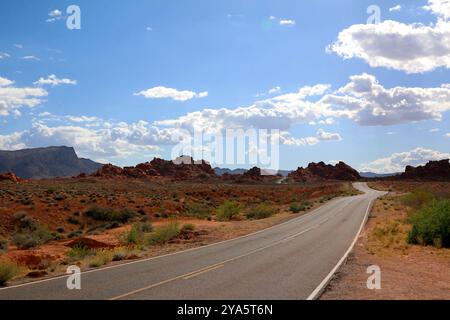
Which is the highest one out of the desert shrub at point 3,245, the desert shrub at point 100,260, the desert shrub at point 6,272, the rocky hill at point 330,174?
the rocky hill at point 330,174

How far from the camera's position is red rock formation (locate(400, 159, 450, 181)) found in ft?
533

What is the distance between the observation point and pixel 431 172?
545ft

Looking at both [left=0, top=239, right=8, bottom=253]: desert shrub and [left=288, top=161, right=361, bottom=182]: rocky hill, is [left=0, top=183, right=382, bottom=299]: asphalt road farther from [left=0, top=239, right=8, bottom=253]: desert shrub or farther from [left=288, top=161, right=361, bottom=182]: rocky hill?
[left=288, top=161, right=361, bottom=182]: rocky hill

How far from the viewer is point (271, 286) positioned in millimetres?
11406

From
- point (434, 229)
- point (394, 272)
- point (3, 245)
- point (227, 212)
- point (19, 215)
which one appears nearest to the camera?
point (394, 272)

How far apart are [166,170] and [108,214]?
140 meters

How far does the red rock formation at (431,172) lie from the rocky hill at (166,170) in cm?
7171

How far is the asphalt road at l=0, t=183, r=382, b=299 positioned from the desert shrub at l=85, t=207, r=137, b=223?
22926 mm

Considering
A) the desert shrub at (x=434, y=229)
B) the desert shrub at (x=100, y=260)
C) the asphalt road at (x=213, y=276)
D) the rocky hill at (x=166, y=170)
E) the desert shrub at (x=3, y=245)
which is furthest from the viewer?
the rocky hill at (x=166, y=170)

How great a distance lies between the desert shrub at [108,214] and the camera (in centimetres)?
4219

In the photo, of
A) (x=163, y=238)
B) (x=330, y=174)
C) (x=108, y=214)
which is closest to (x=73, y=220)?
(x=108, y=214)

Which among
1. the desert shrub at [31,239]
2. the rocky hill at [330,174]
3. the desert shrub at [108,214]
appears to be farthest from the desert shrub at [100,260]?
the rocky hill at [330,174]

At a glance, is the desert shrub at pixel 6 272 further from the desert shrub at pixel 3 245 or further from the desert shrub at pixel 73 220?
the desert shrub at pixel 73 220

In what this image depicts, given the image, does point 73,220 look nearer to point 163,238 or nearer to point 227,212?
point 227,212
